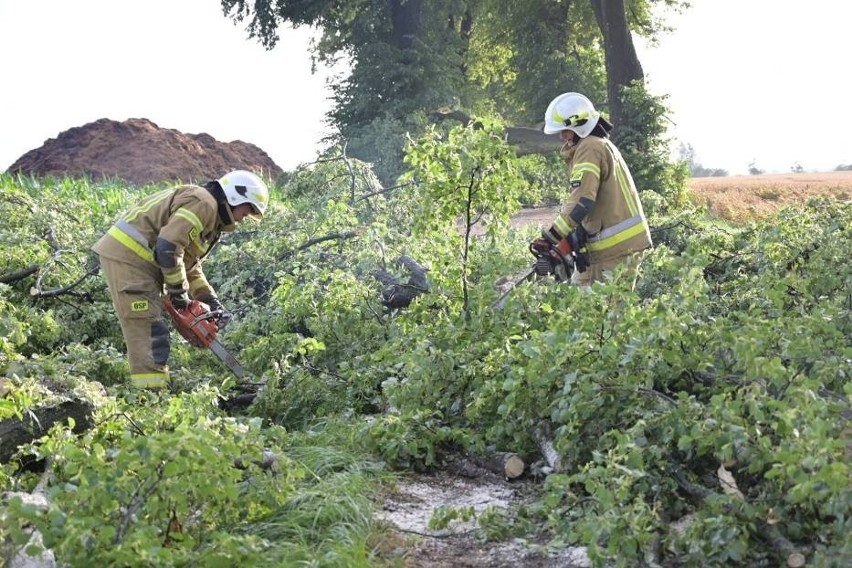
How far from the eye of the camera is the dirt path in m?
3.67

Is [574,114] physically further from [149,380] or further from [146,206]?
[149,380]

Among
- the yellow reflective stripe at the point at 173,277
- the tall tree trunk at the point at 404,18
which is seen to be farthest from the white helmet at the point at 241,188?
the tall tree trunk at the point at 404,18

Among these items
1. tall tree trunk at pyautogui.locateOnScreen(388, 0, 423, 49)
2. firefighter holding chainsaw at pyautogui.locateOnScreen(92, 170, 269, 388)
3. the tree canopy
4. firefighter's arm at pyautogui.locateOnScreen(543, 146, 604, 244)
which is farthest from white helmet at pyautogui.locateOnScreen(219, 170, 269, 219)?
tall tree trunk at pyautogui.locateOnScreen(388, 0, 423, 49)

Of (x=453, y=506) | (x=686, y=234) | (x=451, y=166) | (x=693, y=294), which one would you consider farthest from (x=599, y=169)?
(x=686, y=234)

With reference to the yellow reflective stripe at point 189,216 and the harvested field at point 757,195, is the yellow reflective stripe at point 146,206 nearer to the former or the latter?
the yellow reflective stripe at point 189,216

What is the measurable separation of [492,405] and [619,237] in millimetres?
2464

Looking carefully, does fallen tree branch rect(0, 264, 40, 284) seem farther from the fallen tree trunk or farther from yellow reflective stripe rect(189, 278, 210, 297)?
the fallen tree trunk

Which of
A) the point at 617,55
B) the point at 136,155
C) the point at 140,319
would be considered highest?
the point at 136,155

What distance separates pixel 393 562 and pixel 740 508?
131cm

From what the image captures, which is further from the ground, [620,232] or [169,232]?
[169,232]

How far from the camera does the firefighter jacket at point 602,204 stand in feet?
21.6

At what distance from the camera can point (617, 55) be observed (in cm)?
1753

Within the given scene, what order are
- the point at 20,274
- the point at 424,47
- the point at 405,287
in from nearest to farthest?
the point at 405,287
the point at 20,274
the point at 424,47

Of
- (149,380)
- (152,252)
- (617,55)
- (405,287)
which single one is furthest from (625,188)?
(617,55)
